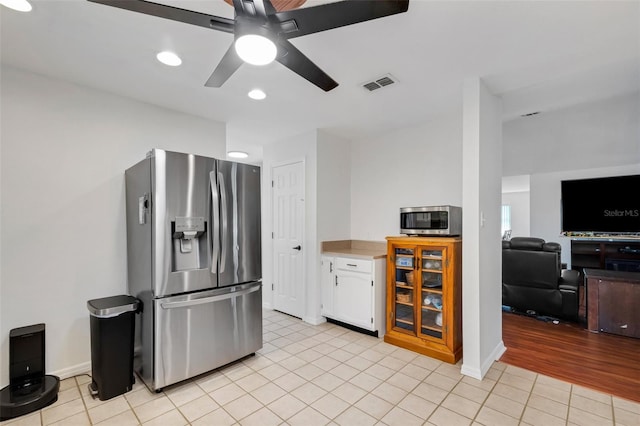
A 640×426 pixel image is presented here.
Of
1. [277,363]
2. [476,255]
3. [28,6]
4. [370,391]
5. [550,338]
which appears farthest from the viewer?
[550,338]

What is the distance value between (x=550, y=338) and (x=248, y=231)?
11.0 feet

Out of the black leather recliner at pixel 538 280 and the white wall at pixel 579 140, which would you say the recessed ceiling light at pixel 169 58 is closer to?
the black leather recliner at pixel 538 280

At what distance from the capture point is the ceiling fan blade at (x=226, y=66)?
153 cm

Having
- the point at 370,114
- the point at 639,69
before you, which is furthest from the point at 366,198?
the point at 639,69

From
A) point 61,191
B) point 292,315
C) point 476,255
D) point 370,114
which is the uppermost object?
point 370,114

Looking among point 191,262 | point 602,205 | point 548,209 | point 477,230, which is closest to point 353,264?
point 477,230

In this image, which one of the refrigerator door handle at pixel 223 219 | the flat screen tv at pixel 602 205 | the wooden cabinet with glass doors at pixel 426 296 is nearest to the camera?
the refrigerator door handle at pixel 223 219

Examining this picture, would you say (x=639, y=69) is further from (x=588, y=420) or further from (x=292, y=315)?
(x=292, y=315)

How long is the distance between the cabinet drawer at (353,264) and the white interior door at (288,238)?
556 millimetres

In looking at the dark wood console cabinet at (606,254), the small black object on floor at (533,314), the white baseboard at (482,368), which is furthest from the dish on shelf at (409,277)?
the dark wood console cabinet at (606,254)

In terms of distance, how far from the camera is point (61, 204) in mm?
2375

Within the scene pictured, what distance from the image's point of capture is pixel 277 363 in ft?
8.68

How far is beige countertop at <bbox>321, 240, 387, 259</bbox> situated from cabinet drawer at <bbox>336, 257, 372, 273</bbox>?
0.09 metres

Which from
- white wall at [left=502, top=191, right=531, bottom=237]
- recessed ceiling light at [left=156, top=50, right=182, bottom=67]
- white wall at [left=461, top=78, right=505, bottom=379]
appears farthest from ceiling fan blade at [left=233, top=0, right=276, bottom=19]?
white wall at [left=502, top=191, right=531, bottom=237]
